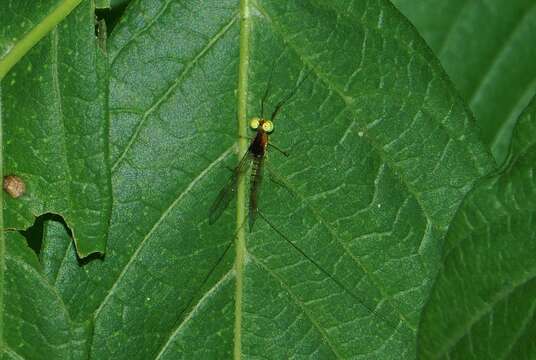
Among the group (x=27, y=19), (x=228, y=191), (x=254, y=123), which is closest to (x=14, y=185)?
(x=27, y=19)

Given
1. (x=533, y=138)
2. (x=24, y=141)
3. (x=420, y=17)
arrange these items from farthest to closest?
(x=420, y=17) → (x=24, y=141) → (x=533, y=138)

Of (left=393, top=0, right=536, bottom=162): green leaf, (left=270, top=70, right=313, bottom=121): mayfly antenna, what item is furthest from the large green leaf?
(left=393, top=0, right=536, bottom=162): green leaf

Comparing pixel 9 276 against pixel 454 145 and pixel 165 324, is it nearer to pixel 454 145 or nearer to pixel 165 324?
pixel 165 324

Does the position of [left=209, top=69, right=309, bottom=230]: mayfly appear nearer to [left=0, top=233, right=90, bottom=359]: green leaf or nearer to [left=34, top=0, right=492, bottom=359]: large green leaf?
[left=34, top=0, right=492, bottom=359]: large green leaf

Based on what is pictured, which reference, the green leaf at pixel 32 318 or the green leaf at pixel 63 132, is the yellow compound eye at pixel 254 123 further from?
the green leaf at pixel 32 318

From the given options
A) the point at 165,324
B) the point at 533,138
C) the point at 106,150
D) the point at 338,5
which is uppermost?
the point at 338,5

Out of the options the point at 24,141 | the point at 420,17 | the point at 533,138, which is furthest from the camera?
the point at 420,17

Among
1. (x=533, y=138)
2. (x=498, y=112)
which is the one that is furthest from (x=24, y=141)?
(x=498, y=112)
